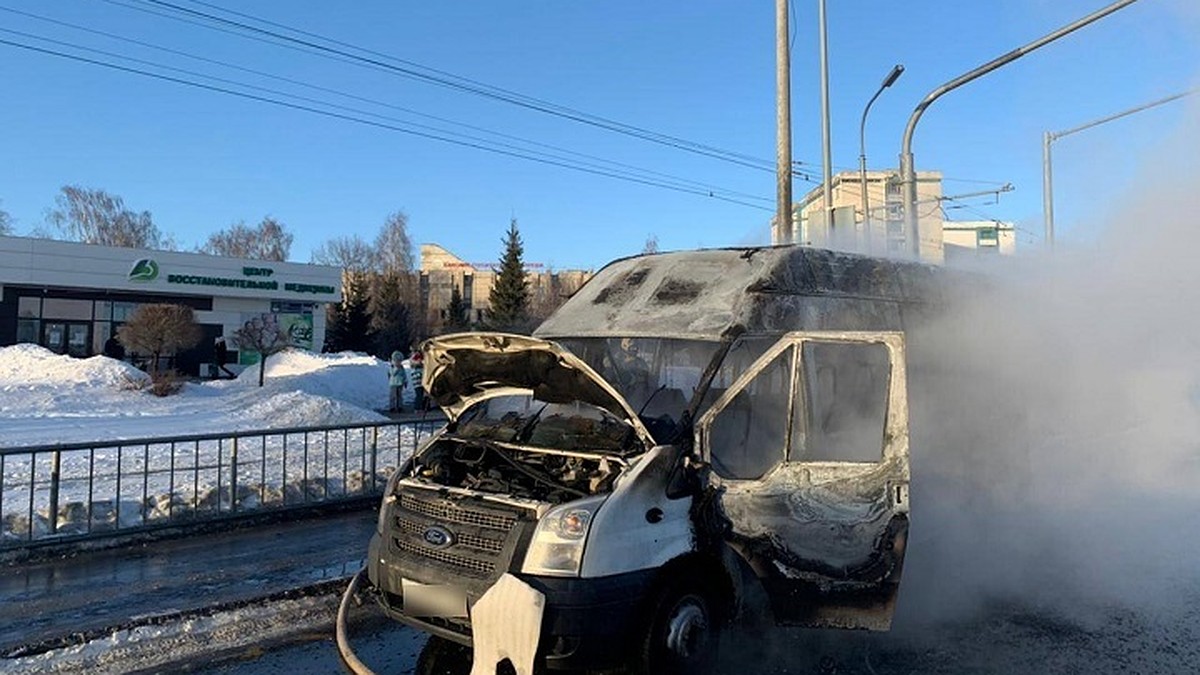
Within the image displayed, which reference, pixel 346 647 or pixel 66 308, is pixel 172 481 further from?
pixel 66 308

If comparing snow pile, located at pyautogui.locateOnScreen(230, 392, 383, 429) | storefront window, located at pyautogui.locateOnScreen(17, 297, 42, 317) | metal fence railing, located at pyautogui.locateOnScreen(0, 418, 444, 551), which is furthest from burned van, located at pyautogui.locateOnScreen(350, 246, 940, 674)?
storefront window, located at pyautogui.locateOnScreen(17, 297, 42, 317)

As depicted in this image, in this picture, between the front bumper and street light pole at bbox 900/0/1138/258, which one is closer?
the front bumper

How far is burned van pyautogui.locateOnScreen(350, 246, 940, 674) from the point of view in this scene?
3863 mm

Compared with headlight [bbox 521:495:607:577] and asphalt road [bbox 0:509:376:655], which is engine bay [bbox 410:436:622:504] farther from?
asphalt road [bbox 0:509:376:655]

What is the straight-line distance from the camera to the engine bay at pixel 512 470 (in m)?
4.20

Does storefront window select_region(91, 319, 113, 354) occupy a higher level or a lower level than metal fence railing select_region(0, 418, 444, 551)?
higher

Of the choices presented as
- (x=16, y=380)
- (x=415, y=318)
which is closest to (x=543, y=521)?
(x=16, y=380)

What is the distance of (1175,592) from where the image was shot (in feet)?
20.7

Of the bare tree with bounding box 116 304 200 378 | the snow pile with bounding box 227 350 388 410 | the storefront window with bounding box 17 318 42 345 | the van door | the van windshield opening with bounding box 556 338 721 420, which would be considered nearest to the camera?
the van door

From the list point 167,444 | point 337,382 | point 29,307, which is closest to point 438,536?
point 167,444

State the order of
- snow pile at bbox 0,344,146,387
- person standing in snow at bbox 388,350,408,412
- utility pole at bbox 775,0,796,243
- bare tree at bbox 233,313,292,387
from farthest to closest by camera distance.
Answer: bare tree at bbox 233,313,292,387, snow pile at bbox 0,344,146,387, person standing in snow at bbox 388,350,408,412, utility pole at bbox 775,0,796,243

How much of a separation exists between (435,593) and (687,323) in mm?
2411

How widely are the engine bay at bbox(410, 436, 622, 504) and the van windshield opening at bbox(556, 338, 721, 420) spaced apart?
0.63 m

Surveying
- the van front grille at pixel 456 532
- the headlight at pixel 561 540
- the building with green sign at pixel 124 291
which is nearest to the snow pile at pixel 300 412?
the van front grille at pixel 456 532
